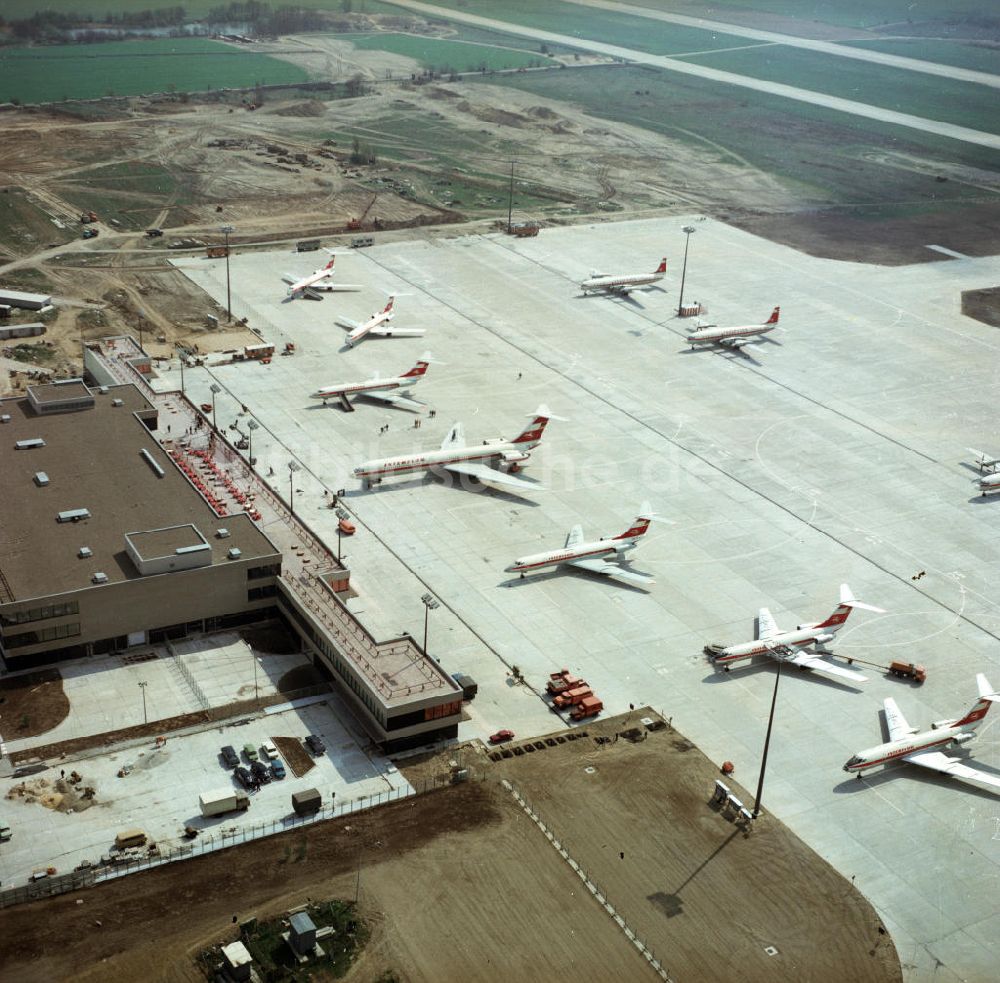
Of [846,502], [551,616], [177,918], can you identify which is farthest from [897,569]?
[177,918]

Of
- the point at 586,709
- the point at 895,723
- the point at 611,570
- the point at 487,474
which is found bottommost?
the point at 586,709

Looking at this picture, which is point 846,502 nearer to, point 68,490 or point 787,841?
point 787,841

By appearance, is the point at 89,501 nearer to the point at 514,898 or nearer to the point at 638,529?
the point at 638,529

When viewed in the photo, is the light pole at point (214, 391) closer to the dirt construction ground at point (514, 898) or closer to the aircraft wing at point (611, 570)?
the aircraft wing at point (611, 570)

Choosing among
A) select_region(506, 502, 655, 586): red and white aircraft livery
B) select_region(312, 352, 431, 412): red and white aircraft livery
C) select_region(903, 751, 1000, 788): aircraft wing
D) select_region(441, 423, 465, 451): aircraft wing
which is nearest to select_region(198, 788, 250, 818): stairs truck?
select_region(506, 502, 655, 586): red and white aircraft livery

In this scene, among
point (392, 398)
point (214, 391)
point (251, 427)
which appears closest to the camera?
point (251, 427)

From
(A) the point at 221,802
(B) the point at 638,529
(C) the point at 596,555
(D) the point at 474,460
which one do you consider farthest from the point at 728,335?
(A) the point at 221,802

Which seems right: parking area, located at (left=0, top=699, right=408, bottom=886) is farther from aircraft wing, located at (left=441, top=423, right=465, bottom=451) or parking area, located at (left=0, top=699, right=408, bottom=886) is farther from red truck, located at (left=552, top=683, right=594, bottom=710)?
aircraft wing, located at (left=441, top=423, right=465, bottom=451)

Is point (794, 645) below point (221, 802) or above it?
above
